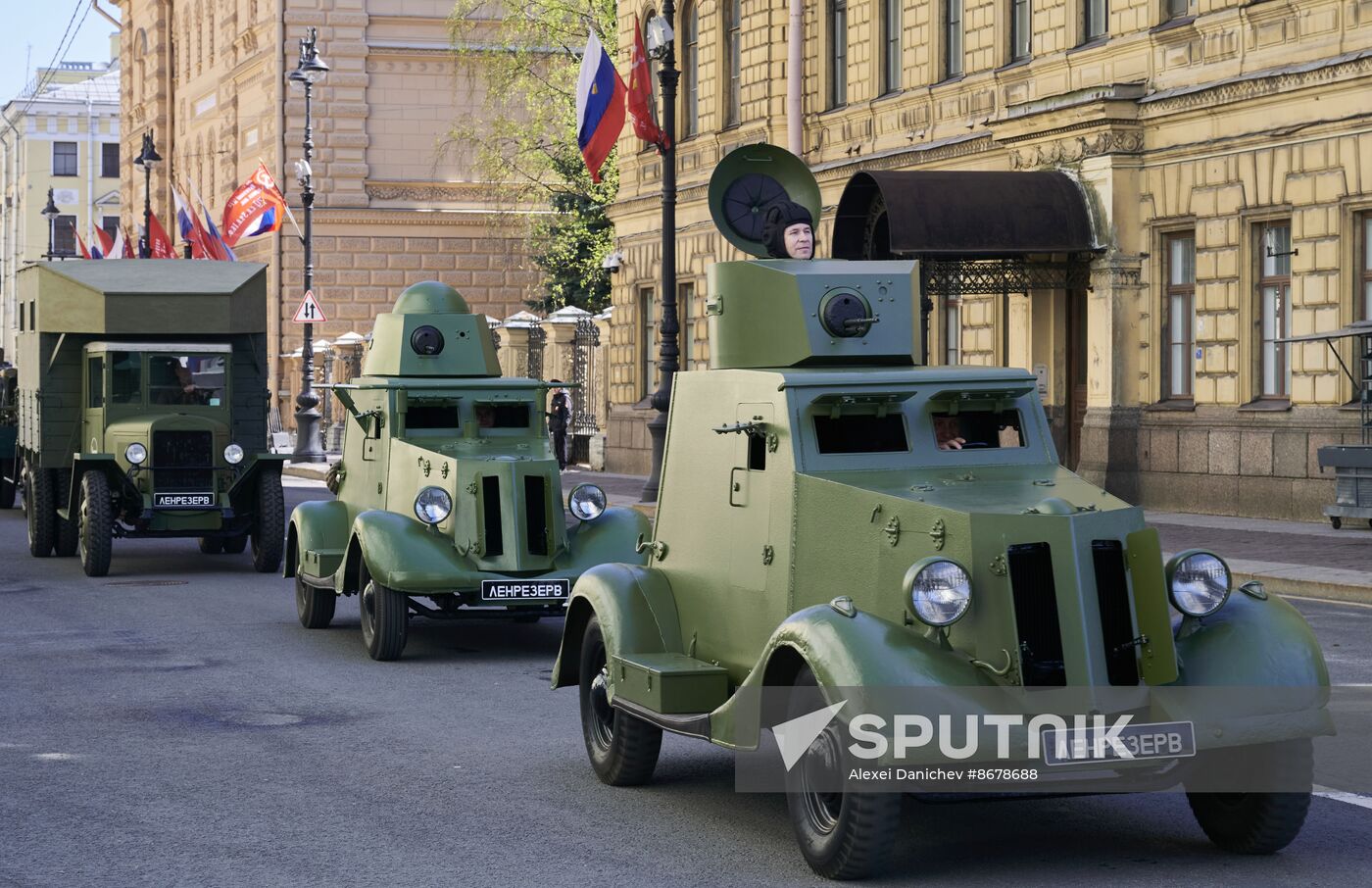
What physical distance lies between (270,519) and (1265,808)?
44.4 feet

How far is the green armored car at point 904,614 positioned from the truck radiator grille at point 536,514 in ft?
15.0

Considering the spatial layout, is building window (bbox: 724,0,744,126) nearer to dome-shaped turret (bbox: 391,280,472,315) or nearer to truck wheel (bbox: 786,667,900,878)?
dome-shaped turret (bbox: 391,280,472,315)

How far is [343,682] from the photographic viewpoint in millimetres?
11930

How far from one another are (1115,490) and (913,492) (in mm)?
18632

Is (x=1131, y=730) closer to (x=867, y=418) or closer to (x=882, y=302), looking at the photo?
(x=867, y=418)

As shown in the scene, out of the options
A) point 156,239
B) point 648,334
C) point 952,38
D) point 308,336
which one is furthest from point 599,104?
point 156,239

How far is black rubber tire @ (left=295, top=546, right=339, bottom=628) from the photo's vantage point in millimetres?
14602

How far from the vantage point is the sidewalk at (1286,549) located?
16.4 meters

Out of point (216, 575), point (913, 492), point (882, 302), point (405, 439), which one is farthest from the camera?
point (216, 575)

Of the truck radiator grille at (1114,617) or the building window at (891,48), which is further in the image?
the building window at (891,48)

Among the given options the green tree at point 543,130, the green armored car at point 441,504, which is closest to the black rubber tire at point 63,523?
the green armored car at point 441,504

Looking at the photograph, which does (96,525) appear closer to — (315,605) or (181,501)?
(181,501)

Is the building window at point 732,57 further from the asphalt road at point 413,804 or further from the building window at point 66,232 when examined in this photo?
the building window at point 66,232

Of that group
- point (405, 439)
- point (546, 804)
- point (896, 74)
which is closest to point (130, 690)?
point (405, 439)
